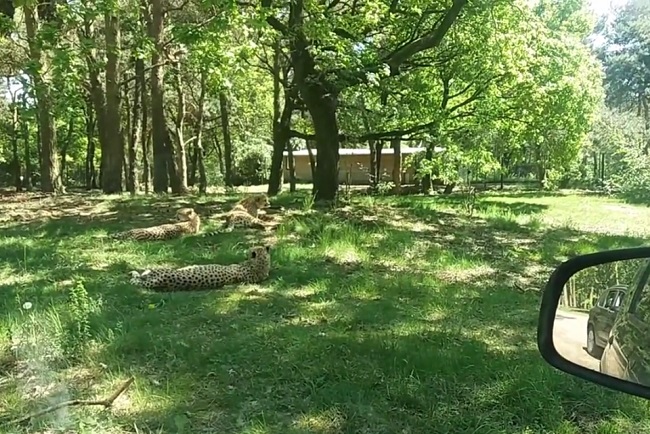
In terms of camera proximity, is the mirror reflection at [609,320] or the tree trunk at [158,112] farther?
the tree trunk at [158,112]

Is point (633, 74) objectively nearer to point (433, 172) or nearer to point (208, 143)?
point (433, 172)

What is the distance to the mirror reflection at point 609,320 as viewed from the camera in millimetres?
1955

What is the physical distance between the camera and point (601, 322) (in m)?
2.09

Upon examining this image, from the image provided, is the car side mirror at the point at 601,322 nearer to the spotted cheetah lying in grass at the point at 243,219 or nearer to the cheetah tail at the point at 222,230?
the cheetah tail at the point at 222,230

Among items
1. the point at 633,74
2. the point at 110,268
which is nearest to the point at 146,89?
the point at 110,268

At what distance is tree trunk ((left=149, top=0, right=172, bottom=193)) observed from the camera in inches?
586

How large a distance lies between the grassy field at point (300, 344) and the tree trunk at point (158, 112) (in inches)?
319

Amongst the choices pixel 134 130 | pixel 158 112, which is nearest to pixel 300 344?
pixel 158 112

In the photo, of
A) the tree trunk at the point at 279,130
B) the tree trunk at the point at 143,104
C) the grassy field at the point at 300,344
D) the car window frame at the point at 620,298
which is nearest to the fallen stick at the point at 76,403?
the grassy field at the point at 300,344

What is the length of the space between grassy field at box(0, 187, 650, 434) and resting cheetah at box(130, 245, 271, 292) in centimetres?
19

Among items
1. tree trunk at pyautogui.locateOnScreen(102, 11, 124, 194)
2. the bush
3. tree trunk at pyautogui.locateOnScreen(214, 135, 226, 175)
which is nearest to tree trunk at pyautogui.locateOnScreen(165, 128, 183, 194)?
tree trunk at pyautogui.locateOnScreen(102, 11, 124, 194)

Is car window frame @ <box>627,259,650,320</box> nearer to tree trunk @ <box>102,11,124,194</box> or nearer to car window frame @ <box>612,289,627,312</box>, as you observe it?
car window frame @ <box>612,289,627,312</box>

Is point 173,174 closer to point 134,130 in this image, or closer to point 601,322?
point 134,130

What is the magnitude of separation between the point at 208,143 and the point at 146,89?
13.6m
